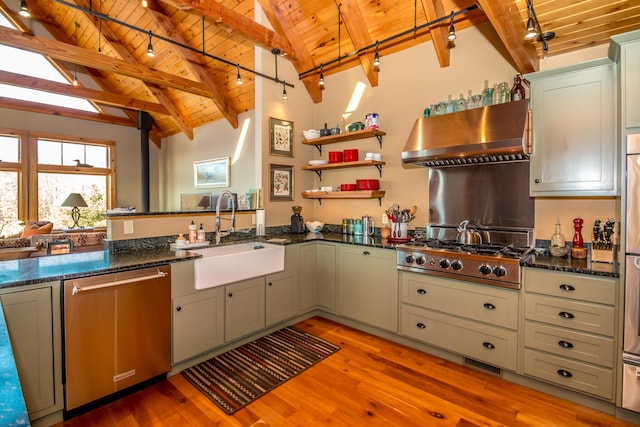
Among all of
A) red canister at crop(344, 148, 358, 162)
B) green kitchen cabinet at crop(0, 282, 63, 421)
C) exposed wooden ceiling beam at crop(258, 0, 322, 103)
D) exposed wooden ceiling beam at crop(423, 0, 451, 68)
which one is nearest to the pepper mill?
exposed wooden ceiling beam at crop(423, 0, 451, 68)

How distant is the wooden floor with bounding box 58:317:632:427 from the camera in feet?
6.31

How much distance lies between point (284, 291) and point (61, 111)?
663cm

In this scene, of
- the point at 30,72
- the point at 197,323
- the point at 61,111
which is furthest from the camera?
the point at 61,111

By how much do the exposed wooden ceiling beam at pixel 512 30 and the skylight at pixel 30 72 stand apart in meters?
7.02

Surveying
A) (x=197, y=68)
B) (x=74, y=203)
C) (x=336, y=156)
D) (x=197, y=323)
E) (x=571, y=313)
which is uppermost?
(x=197, y=68)

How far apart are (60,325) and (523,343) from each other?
297 centimetres

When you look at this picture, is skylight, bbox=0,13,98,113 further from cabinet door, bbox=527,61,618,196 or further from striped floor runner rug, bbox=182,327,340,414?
cabinet door, bbox=527,61,618,196

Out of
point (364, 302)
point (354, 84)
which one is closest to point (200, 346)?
point (364, 302)

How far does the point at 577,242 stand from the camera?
7.86ft

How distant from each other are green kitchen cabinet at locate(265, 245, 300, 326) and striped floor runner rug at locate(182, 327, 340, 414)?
7.8 inches

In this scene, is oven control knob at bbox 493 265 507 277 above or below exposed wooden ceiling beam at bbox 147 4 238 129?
below

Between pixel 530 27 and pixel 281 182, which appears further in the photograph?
pixel 281 182

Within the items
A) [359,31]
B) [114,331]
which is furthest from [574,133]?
[114,331]

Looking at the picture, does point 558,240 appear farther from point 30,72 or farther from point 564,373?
point 30,72
